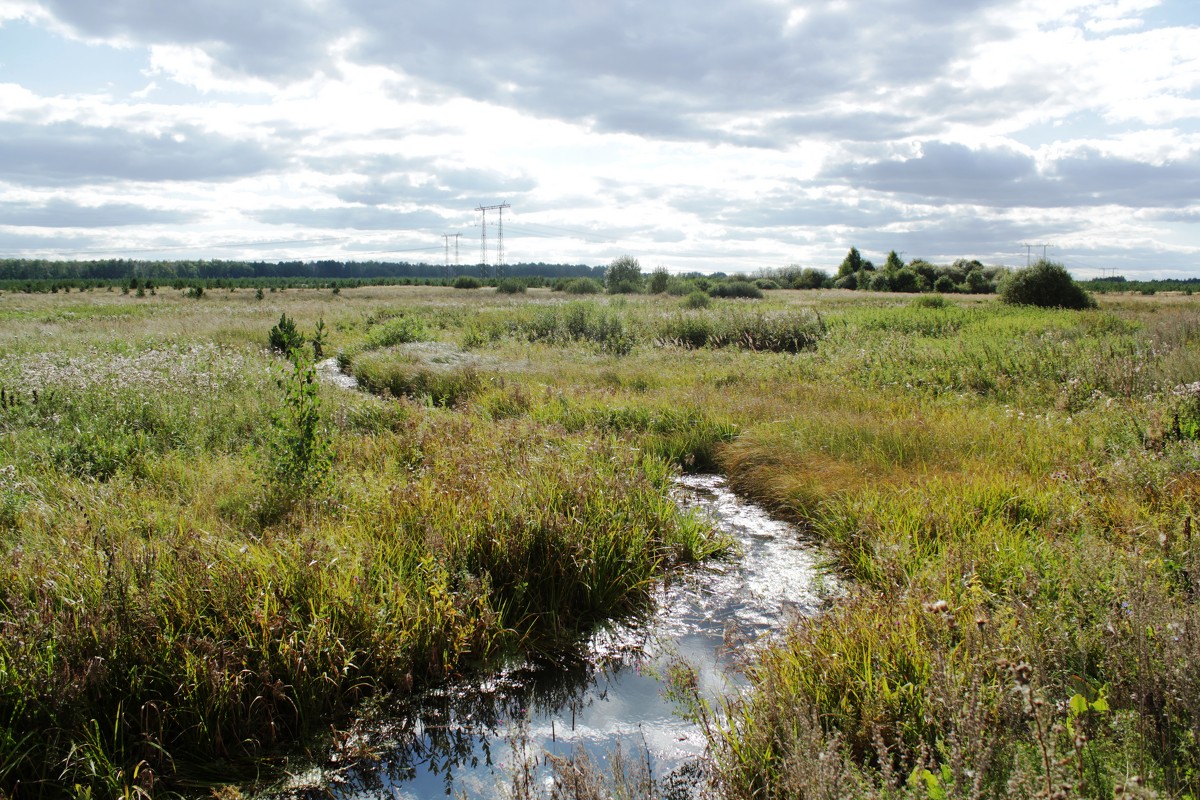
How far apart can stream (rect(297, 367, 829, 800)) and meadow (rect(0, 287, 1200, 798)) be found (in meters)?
0.19

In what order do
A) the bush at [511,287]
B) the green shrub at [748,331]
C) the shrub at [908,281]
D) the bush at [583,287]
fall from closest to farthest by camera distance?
the green shrub at [748,331] < the shrub at [908,281] < the bush at [583,287] < the bush at [511,287]

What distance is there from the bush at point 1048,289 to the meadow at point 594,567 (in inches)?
775

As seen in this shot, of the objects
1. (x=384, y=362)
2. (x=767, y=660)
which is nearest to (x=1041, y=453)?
Result: (x=767, y=660)

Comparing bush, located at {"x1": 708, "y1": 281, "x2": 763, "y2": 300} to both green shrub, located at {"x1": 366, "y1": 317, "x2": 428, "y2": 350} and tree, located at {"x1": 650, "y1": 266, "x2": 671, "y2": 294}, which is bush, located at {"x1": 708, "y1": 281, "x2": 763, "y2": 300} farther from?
green shrub, located at {"x1": 366, "y1": 317, "x2": 428, "y2": 350}

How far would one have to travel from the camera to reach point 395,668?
3.76 metres

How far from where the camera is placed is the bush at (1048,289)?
27.1m

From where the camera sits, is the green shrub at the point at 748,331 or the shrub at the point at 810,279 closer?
the green shrub at the point at 748,331

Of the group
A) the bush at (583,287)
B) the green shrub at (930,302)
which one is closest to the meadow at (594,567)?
the green shrub at (930,302)

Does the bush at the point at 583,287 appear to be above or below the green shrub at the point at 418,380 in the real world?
above

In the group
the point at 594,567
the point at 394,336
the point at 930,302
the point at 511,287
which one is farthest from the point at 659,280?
the point at 594,567

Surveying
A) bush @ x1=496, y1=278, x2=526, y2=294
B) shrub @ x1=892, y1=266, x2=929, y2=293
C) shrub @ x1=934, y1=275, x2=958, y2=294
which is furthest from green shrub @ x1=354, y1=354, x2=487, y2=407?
Answer: shrub @ x1=934, y1=275, x2=958, y2=294

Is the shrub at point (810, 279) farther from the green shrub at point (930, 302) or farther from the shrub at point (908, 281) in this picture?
the green shrub at point (930, 302)

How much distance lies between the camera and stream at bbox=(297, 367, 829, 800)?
10.5ft

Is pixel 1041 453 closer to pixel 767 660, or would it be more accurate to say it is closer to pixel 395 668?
pixel 767 660
